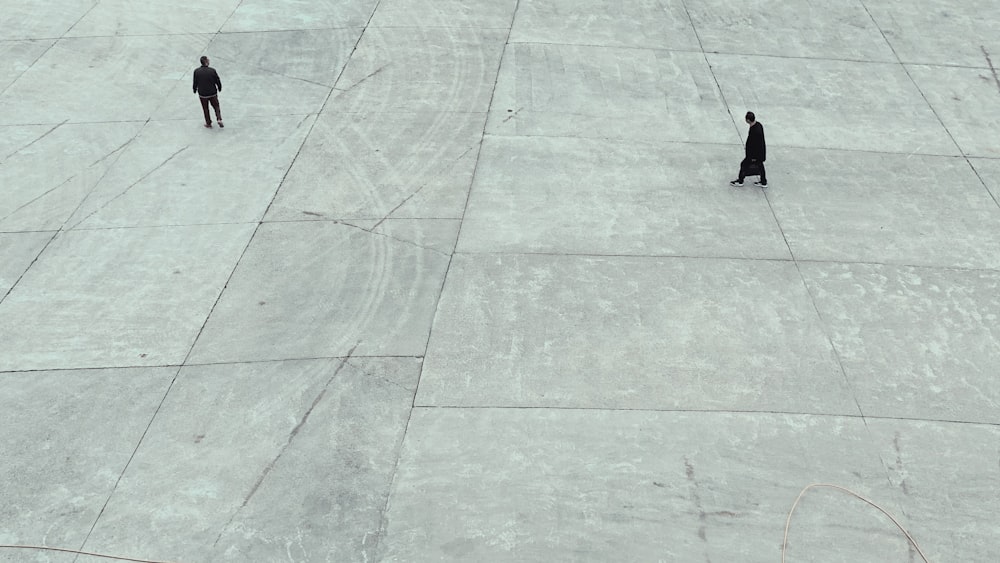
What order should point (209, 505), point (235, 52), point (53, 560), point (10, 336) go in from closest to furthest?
point (53, 560) < point (209, 505) < point (10, 336) < point (235, 52)

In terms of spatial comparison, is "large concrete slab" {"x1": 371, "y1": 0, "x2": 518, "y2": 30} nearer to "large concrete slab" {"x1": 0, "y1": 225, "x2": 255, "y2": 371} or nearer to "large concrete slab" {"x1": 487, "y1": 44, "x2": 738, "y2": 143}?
"large concrete slab" {"x1": 487, "y1": 44, "x2": 738, "y2": 143}

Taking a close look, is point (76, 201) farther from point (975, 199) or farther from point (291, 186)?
point (975, 199)

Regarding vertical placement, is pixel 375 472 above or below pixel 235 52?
below

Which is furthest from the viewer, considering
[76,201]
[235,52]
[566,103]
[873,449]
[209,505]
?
[235,52]

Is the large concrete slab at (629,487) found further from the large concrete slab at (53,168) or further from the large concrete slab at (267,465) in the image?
the large concrete slab at (53,168)

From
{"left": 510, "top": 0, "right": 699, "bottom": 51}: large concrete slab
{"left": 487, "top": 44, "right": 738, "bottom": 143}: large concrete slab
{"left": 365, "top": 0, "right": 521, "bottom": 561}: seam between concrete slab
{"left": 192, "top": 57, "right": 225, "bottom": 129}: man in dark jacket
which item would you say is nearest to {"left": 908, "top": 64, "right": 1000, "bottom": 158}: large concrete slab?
{"left": 487, "top": 44, "right": 738, "bottom": 143}: large concrete slab

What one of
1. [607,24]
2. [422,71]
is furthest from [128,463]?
[607,24]

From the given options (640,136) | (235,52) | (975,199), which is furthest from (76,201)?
(975,199)

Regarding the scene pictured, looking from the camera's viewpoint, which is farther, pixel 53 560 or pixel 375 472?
pixel 375 472
